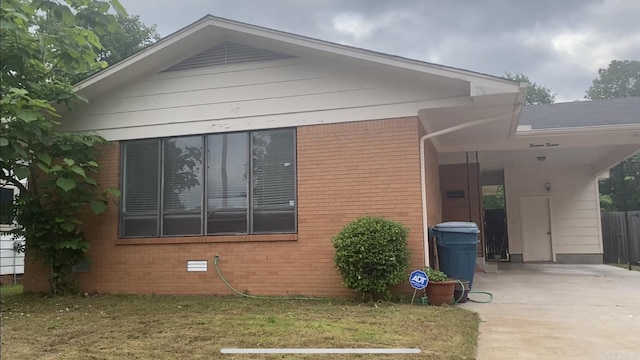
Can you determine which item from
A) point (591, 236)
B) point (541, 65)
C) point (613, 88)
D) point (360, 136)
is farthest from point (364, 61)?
point (613, 88)

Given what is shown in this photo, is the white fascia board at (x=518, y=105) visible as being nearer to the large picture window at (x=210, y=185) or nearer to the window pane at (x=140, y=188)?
the large picture window at (x=210, y=185)

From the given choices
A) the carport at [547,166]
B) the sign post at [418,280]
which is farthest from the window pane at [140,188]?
the carport at [547,166]

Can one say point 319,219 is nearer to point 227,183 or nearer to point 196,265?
point 227,183

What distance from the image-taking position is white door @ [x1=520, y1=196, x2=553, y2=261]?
15883 mm

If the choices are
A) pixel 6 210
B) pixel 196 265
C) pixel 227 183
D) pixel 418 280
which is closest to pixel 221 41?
pixel 227 183

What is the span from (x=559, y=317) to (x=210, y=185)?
5674 mm

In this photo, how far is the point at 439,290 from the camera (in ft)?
24.7

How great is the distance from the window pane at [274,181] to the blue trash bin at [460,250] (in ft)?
8.32

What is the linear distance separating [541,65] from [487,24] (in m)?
27.7

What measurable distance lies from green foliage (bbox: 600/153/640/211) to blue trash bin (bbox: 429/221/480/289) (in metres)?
24.5

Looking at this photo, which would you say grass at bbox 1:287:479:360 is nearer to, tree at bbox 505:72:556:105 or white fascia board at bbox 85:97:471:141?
white fascia board at bbox 85:97:471:141

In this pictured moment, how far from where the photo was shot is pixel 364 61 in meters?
8.11

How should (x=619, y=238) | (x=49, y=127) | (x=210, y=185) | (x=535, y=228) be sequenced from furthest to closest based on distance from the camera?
(x=619, y=238) < (x=535, y=228) < (x=210, y=185) < (x=49, y=127)

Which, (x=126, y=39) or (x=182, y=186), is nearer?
(x=182, y=186)
